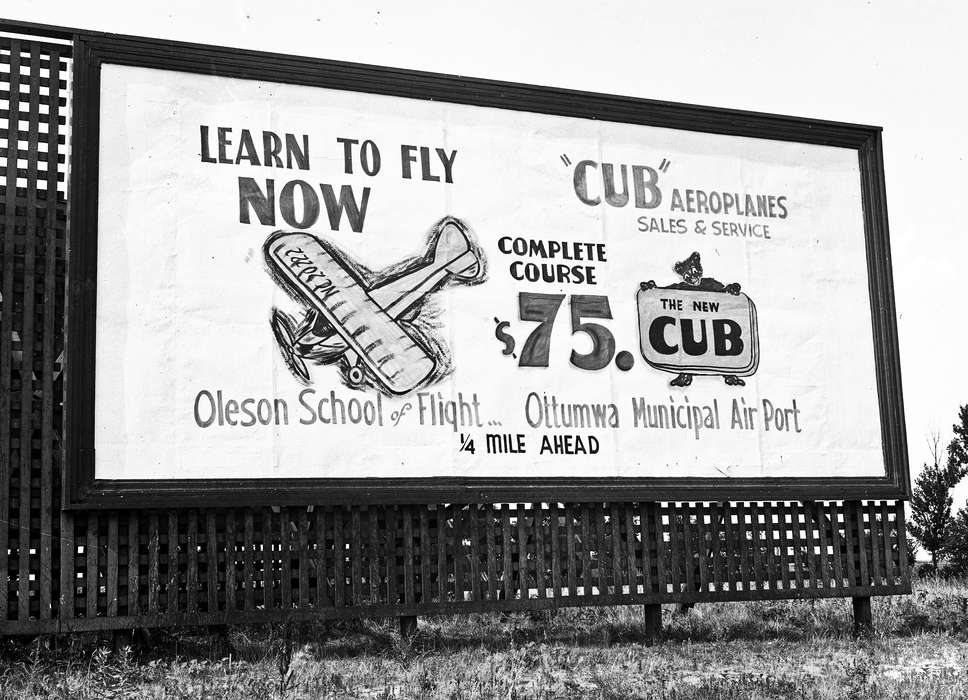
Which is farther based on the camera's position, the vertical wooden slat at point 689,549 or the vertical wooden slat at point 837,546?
the vertical wooden slat at point 837,546

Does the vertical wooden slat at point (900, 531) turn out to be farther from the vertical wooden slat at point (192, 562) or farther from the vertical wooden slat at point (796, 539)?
the vertical wooden slat at point (192, 562)

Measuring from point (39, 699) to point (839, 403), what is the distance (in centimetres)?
938

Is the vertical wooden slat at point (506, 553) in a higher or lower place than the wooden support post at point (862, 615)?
higher

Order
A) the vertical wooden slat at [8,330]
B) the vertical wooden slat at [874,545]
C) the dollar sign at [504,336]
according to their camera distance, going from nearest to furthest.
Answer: the vertical wooden slat at [8,330]
the dollar sign at [504,336]
the vertical wooden slat at [874,545]

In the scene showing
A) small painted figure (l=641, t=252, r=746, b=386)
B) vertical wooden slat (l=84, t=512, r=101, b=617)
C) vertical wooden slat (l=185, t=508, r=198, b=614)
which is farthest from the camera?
small painted figure (l=641, t=252, r=746, b=386)

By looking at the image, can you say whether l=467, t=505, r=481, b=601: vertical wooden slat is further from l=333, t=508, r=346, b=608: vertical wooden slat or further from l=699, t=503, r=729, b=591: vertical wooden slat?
l=699, t=503, r=729, b=591: vertical wooden slat

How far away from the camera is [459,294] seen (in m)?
13.0

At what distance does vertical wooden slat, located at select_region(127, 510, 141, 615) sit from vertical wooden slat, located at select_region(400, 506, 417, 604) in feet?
8.71

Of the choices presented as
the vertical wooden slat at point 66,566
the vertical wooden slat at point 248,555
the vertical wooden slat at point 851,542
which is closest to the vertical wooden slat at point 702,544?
the vertical wooden slat at point 851,542

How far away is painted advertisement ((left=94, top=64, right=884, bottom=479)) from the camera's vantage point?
11938mm

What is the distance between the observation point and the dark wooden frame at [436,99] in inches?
453

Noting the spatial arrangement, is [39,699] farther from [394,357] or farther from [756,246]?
[756,246]

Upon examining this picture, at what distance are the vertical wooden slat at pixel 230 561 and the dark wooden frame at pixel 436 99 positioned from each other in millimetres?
274

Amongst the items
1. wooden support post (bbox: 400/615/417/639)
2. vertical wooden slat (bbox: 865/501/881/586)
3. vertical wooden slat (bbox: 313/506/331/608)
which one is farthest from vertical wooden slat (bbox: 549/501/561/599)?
vertical wooden slat (bbox: 865/501/881/586)
